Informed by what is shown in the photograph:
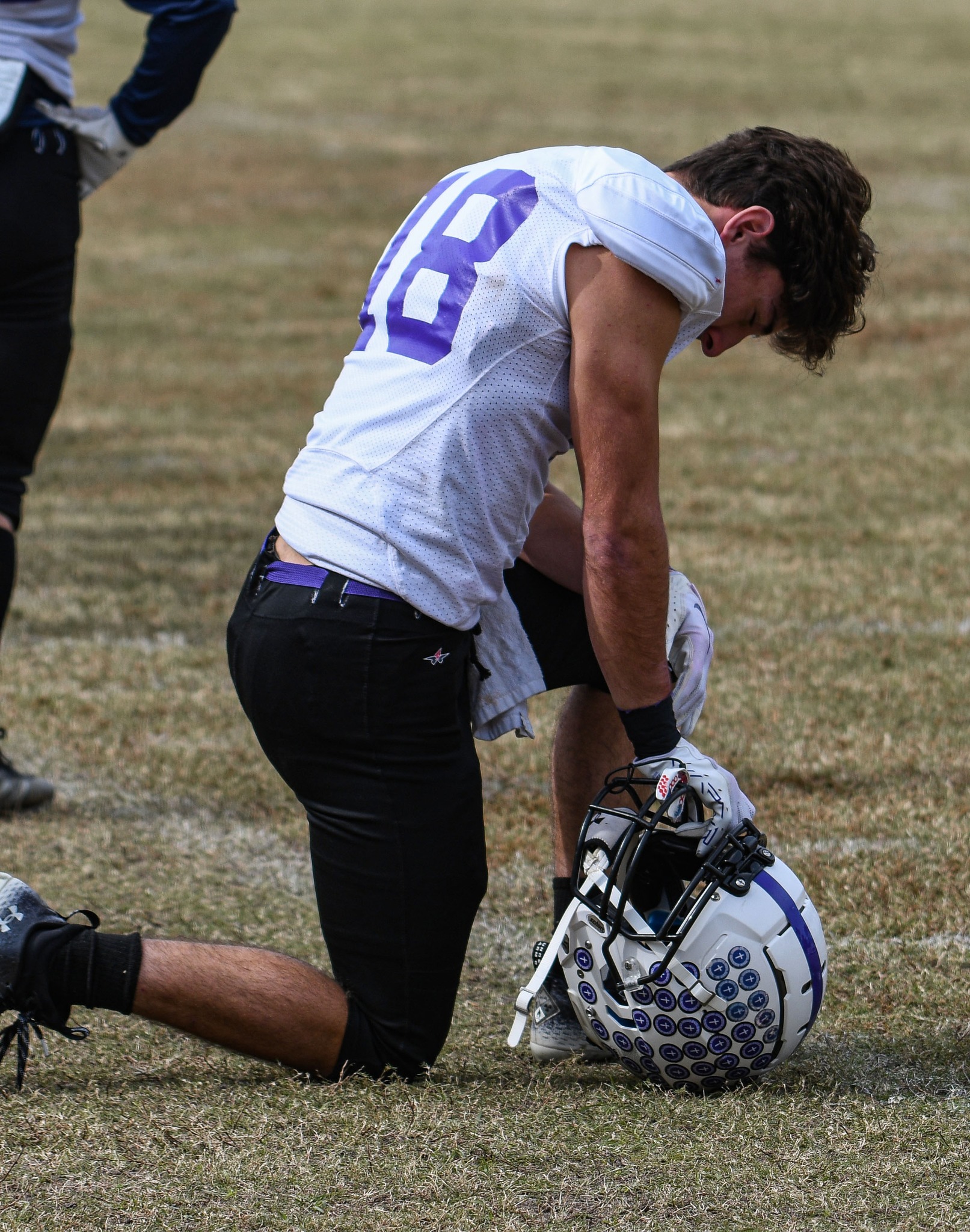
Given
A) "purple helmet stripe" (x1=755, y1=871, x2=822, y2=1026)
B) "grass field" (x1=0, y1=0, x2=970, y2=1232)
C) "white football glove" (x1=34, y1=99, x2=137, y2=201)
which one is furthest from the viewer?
"white football glove" (x1=34, y1=99, x2=137, y2=201)

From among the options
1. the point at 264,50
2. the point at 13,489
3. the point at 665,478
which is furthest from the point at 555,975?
the point at 264,50

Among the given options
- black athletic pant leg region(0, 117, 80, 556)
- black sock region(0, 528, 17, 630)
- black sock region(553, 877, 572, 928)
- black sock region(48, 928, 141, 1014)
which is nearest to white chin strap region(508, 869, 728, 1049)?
black sock region(553, 877, 572, 928)

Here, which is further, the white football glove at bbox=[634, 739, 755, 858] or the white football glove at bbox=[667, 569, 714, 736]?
the white football glove at bbox=[667, 569, 714, 736]

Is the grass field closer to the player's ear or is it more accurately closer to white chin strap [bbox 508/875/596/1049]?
white chin strap [bbox 508/875/596/1049]

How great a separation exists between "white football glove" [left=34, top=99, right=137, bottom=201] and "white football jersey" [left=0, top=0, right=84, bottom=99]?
71 mm

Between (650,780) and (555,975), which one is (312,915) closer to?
(555,975)

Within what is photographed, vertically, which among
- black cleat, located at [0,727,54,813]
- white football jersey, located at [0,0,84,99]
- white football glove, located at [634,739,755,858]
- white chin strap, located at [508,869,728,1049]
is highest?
white football jersey, located at [0,0,84,99]

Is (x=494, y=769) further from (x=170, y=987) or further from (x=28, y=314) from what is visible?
(x=170, y=987)

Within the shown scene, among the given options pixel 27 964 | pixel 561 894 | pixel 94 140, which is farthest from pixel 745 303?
pixel 94 140

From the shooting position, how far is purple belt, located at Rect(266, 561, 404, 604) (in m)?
2.74

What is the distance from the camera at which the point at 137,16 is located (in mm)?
25547

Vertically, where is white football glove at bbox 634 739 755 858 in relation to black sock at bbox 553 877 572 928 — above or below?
above

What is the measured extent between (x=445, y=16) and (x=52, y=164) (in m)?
23.7

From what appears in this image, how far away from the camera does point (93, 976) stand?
273 centimetres
